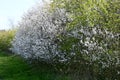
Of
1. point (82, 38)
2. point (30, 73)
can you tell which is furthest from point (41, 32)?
point (82, 38)

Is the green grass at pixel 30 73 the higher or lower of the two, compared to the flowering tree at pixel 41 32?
lower

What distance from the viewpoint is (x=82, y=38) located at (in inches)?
872

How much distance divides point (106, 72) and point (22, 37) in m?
15.7

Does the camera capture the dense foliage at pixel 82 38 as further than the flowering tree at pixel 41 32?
No

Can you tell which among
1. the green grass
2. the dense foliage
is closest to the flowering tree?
the dense foliage

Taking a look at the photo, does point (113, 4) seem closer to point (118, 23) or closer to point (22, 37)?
point (118, 23)

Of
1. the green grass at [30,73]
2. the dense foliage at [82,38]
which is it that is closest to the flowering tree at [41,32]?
the dense foliage at [82,38]

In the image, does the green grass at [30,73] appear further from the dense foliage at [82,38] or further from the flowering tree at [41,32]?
the flowering tree at [41,32]

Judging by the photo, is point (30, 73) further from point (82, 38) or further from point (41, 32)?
point (82, 38)

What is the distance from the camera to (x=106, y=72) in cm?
2098

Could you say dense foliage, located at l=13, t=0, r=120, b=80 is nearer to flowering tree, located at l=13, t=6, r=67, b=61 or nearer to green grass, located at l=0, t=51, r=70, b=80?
flowering tree, located at l=13, t=6, r=67, b=61

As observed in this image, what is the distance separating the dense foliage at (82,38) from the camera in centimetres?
2038

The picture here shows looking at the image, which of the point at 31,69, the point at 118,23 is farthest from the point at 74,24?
the point at 31,69

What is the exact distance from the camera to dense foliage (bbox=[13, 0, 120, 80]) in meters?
20.4
